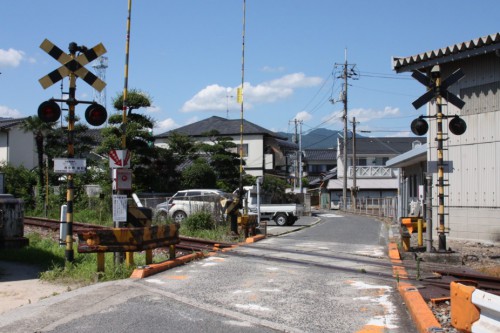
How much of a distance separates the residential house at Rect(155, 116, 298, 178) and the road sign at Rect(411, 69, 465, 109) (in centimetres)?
3682

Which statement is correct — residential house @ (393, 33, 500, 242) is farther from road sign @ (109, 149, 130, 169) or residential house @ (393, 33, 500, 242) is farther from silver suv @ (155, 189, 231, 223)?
road sign @ (109, 149, 130, 169)

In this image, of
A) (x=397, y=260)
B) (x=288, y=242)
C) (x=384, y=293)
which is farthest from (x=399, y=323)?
(x=288, y=242)

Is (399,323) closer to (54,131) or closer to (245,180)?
(54,131)

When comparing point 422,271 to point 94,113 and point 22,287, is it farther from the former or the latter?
point 22,287

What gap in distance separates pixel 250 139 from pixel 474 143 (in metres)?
38.1

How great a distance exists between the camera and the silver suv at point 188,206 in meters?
18.7

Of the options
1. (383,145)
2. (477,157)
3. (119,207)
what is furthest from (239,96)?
(383,145)

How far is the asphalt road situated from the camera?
6145 mm

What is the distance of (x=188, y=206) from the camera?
2055 centimetres

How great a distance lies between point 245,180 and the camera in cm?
4231

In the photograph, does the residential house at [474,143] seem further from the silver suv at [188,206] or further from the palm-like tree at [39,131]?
the palm-like tree at [39,131]

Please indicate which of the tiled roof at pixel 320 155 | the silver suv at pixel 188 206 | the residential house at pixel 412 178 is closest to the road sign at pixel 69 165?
the residential house at pixel 412 178

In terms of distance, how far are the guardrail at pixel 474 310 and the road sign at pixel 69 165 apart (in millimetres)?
7342

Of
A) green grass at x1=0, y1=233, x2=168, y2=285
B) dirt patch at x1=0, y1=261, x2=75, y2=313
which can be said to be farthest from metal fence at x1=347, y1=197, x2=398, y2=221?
dirt patch at x1=0, y1=261, x2=75, y2=313
